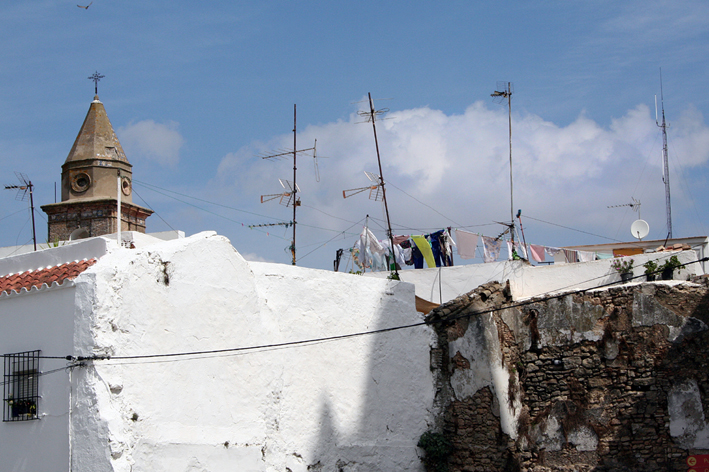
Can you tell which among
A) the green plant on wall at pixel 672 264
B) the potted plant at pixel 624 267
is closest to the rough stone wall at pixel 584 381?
the green plant on wall at pixel 672 264

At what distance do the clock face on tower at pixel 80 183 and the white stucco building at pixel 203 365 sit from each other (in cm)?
2061

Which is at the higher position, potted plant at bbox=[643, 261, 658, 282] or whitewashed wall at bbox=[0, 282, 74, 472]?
potted plant at bbox=[643, 261, 658, 282]

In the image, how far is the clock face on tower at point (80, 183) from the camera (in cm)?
3170

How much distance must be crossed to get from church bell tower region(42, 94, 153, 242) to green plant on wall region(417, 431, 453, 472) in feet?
66.8

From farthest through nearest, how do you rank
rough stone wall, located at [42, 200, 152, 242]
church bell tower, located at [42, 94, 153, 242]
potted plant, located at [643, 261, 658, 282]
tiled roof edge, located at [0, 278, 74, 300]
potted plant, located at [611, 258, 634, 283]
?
church bell tower, located at [42, 94, 153, 242], rough stone wall, located at [42, 200, 152, 242], potted plant, located at [611, 258, 634, 283], potted plant, located at [643, 261, 658, 282], tiled roof edge, located at [0, 278, 74, 300]

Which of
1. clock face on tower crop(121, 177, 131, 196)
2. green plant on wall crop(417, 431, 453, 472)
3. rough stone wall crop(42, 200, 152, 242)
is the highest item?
clock face on tower crop(121, 177, 131, 196)

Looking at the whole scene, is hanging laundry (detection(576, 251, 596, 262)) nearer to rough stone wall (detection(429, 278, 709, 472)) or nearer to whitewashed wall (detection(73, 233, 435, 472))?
rough stone wall (detection(429, 278, 709, 472))

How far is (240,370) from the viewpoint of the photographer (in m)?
11.9

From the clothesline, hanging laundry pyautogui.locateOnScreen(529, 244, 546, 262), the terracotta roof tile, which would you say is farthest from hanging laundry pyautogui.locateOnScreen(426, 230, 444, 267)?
the terracotta roof tile

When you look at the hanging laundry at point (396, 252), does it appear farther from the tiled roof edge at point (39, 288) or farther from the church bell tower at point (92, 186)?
the church bell tower at point (92, 186)

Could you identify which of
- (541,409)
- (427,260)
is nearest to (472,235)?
(427,260)

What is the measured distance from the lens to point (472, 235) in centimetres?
1966

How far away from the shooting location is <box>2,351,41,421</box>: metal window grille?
10.5 meters

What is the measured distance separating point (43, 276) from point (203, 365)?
269 cm
